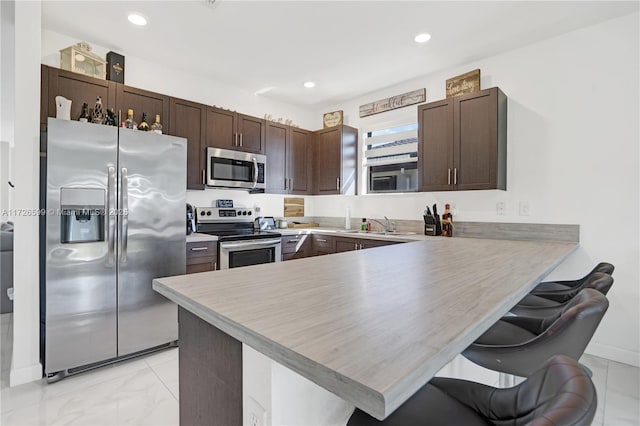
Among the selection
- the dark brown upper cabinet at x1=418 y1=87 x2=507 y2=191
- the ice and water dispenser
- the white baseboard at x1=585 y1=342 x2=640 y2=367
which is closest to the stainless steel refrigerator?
the ice and water dispenser

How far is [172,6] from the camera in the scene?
2.46 metres

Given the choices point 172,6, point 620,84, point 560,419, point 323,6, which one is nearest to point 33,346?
point 172,6

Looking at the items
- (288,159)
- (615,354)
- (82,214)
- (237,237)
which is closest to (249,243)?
(237,237)

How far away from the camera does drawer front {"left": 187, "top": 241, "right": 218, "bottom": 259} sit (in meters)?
2.98

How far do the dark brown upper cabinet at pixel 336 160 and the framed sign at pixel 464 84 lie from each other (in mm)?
1352

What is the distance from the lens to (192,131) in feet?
11.0

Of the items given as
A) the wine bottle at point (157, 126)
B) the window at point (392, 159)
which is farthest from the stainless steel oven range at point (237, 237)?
the window at point (392, 159)

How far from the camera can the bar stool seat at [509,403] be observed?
0.53m

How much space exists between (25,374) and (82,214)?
115 centimetres

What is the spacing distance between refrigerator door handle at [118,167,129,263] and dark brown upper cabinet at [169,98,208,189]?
882mm

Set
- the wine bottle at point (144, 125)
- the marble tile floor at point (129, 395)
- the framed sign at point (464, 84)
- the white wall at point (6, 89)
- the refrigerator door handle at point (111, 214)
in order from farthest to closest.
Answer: the framed sign at point (464, 84) → the wine bottle at point (144, 125) → the white wall at point (6, 89) → the refrigerator door handle at point (111, 214) → the marble tile floor at point (129, 395)

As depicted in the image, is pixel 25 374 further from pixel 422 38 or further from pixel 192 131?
pixel 422 38

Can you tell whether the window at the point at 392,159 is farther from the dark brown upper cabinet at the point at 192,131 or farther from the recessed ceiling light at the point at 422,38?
the dark brown upper cabinet at the point at 192,131

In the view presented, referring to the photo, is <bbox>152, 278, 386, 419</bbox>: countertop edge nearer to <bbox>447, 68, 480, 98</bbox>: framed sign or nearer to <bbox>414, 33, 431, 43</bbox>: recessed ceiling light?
<bbox>414, 33, 431, 43</bbox>: recessed ceiling light
